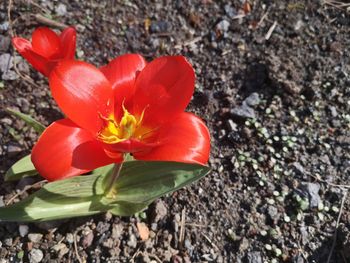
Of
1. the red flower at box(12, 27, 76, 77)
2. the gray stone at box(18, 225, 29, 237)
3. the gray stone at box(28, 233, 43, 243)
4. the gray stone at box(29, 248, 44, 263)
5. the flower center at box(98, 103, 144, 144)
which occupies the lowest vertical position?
the gray stone at box(29, 248, 44, 263)

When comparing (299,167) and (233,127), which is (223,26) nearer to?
(233,127)

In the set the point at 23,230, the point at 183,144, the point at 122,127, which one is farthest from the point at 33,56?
the point at 23,230

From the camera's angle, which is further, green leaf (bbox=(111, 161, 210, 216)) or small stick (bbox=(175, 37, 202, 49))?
small stick (bbox=(175, 37, 202, 49))

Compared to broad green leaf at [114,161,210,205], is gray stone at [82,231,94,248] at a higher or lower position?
lower

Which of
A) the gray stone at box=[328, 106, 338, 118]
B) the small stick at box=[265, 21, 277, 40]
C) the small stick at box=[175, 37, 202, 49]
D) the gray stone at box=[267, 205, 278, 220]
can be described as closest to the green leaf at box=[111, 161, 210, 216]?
the gray stone at box=[267, 205, 278, 220]

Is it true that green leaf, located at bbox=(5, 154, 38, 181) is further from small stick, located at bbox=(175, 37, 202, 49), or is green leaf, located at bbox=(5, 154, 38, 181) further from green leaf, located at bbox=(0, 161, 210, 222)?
small stick, located at bbox=(175, 37, 202, 49)

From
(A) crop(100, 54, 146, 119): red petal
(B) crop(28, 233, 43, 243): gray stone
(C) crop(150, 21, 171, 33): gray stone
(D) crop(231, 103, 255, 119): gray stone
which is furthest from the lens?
(C) crop(150, 21, 171, 33): gray stone
